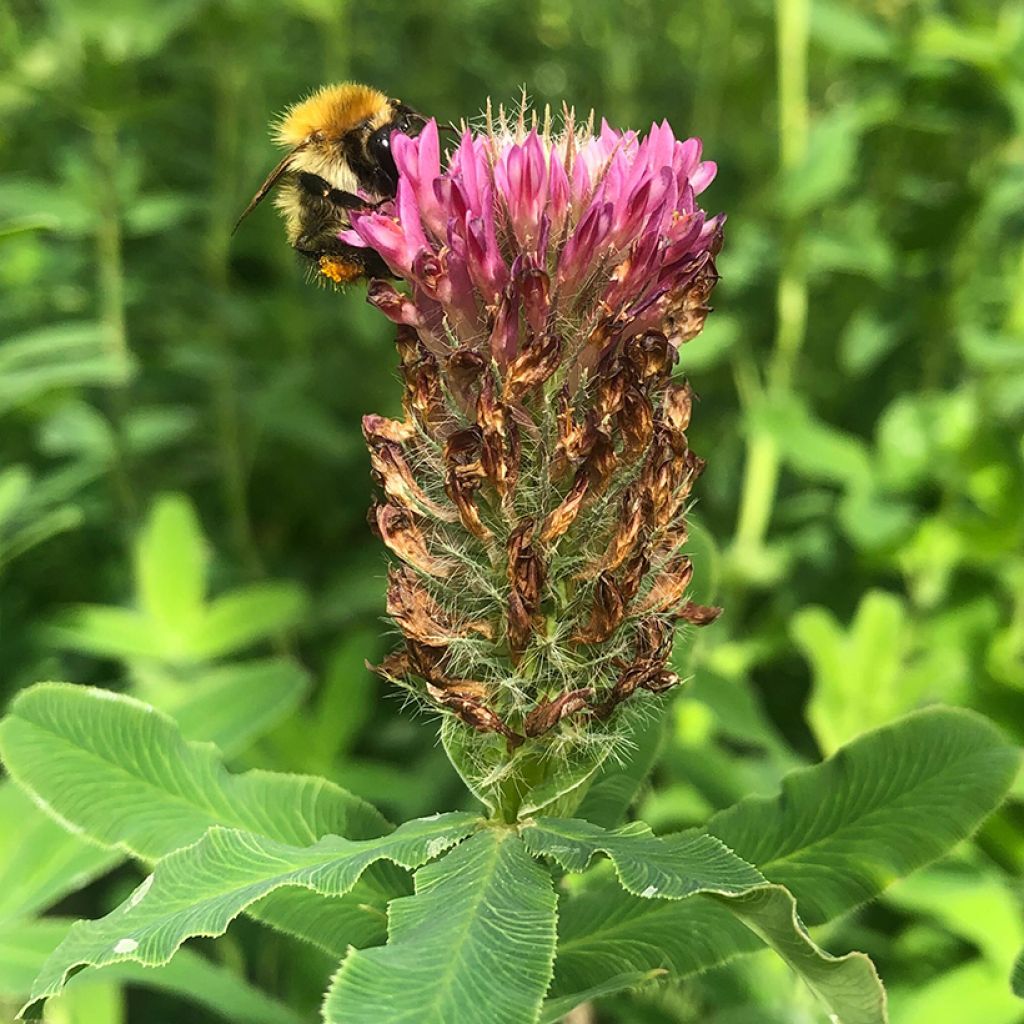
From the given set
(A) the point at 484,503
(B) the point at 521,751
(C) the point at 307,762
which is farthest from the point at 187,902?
(C) the point at 307,762

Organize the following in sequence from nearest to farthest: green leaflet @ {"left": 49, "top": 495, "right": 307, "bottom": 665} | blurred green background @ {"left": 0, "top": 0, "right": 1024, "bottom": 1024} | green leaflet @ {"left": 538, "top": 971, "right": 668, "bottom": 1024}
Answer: green leaflet @ {"left": 538, "top": 971, "right": 668, "bottom": 1024}
blurred green background @ {"left": 0, "top": 0, "right": 1024, "bottom": 1024}
green leaflet @ {"left": 49, "top": 495, "right": 307, "bottom": 665}

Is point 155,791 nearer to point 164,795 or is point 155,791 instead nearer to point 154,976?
point 164,795

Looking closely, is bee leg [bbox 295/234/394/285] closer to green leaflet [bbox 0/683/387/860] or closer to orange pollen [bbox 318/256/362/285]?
orange pollen [bbox 318/256/362/285]

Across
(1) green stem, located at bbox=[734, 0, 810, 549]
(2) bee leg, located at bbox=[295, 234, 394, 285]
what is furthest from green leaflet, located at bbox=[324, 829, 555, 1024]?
(1) green stem, located at bbox=[734, 0, 810, 549]

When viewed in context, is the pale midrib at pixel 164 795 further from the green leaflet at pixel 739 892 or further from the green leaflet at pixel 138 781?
the green leaflet at pixel 739 892

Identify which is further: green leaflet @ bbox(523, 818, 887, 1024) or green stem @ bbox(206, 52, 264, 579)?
green stem @ bbox(206, 52, 264, 579)

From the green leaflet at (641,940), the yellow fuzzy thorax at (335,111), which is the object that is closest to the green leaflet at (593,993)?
the green leaflet at (641,940)
